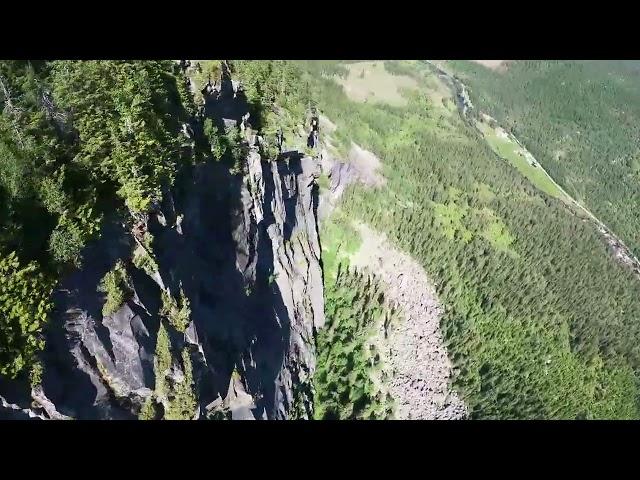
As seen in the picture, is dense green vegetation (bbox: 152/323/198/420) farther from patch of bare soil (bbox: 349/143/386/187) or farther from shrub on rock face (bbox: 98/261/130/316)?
patch of bare soil (bbox: 349/143/386/187)

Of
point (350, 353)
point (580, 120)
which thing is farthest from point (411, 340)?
point (580, 120)

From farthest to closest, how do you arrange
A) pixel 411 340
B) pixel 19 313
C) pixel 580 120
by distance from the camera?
1. pixel 580 120
2. pixel 411 340
3. pixel 19 313

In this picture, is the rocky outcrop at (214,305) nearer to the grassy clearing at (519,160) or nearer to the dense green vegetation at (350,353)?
the dense green vegetation at (350,353)

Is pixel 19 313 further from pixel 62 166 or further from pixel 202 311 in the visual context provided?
pixel 202 311

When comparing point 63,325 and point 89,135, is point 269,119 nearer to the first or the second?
point 89,135

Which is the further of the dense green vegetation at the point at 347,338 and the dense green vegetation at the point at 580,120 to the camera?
the dense green vegetation at the point at 580,120

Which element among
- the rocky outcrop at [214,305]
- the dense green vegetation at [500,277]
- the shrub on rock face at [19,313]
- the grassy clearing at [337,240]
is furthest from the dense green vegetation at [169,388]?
the dense green vegetation at [500,277]
